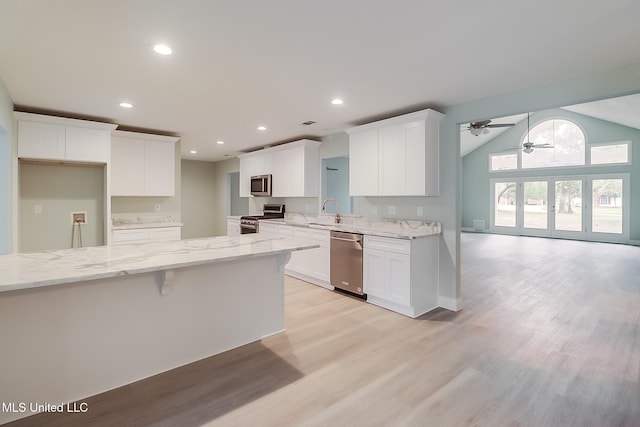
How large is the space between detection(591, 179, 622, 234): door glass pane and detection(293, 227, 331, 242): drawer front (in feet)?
30.6

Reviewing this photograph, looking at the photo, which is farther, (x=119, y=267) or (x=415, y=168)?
(x=415, y=168)

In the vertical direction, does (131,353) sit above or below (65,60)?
below

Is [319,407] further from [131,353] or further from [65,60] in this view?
[65,60]

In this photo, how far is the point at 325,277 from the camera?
4.55m

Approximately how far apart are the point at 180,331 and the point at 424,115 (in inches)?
131

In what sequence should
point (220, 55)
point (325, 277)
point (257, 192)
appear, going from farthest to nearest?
point (257, 192)
point (325, 277)
point (220, 55)

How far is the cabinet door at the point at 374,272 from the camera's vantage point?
3771 mm

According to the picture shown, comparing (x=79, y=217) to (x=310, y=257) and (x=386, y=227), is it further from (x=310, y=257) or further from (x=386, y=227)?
(x=386, y=227)

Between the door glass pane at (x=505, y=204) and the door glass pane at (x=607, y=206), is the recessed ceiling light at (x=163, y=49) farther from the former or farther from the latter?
the door glass pane at (x=505, y=204)

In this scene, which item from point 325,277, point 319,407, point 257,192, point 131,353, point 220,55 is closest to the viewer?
point 319,407

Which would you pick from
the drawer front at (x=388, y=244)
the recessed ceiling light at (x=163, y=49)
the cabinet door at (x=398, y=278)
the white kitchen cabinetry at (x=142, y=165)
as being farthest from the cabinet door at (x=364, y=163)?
the white kitchen cabinetry at (x=142, y=165)

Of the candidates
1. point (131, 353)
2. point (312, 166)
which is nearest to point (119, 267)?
point (131, 353)

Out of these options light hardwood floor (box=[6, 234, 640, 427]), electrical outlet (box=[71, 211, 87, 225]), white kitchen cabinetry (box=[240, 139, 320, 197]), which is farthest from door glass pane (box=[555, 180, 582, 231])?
electrical outlet (box=[71, 211, 87, 225])

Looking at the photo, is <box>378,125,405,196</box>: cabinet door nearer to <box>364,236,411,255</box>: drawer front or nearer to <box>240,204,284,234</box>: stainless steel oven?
<box>364,236,411,255</box>: drawer front
